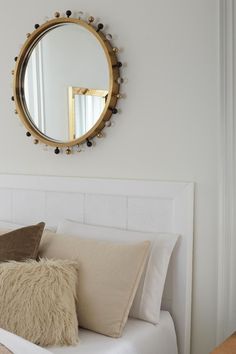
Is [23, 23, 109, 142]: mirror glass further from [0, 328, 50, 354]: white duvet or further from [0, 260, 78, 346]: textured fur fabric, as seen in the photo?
[0, 328, 50, 354]: white duvet

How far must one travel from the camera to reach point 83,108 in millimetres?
2150

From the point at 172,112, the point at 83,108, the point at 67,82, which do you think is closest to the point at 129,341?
the point at 172,112

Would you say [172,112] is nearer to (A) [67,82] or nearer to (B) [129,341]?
(A) [67,82]

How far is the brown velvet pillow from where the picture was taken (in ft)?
6.12

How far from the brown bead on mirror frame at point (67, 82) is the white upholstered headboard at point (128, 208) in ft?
0.69

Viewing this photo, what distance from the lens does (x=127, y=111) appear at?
2.02 metres

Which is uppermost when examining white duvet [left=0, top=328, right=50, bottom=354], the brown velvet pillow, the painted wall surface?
the painted wall surface

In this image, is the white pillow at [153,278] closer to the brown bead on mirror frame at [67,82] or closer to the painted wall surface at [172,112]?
the painted wall surface at [172,112]

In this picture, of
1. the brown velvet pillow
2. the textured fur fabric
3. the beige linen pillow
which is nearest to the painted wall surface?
the beige linen pillow

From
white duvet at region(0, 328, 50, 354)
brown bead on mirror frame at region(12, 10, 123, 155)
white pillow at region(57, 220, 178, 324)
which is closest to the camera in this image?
white duvet at region(0, 328, 50, 354)

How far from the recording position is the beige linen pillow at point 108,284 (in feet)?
5.41

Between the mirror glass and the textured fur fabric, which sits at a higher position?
the mirror glass

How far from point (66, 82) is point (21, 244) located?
811 millimetres

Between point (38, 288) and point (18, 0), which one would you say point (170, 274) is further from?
point (18, 0)
